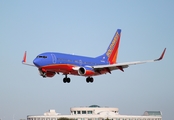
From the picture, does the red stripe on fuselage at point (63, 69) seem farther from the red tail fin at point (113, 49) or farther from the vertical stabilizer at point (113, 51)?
the red tail fin at point (113, 49)

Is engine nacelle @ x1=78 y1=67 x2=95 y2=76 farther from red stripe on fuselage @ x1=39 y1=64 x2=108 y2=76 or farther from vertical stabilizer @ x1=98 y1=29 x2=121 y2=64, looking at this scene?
vertical stabilizer @ x1=98 y1=29 x2=121 y2=64

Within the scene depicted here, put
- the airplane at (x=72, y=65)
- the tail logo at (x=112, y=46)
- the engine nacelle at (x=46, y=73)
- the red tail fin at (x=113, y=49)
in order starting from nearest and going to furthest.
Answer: the airplane at (x=72, y=65)
the engine nacelle at (x=46, y=73)
the red tail fin at (x=113, y=49)
the tail logo at (x=112, y=46)

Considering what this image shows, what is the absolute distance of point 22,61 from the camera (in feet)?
420

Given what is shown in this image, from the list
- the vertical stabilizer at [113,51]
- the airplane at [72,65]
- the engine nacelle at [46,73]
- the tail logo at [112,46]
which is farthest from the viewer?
the tail logo at [112,46]

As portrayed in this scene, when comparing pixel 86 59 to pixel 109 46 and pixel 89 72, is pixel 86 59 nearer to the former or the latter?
pixel 89 72

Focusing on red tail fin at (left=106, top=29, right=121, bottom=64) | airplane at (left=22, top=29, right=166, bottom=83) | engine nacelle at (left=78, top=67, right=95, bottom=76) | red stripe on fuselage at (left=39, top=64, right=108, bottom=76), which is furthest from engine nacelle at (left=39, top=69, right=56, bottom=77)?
red tail fin at (left=106, top=29, right=121, bottom=64)

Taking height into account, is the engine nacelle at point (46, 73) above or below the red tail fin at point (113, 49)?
below

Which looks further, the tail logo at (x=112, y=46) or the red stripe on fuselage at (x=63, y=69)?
the tail logo at (x=112, y=46)

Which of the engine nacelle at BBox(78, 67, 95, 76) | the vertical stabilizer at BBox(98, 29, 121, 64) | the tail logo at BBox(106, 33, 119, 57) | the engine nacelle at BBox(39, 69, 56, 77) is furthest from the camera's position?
the tail logo at BBox(106, 33, 119, 57)

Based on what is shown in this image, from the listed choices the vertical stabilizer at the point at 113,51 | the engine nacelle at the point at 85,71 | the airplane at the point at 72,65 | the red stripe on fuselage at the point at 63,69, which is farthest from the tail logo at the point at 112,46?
the red stripe on fuselage at the point at 63,69

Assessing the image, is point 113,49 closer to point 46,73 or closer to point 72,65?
point 72,65

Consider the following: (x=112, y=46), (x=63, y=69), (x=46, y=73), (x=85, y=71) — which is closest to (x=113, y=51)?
(x=112, y=46)

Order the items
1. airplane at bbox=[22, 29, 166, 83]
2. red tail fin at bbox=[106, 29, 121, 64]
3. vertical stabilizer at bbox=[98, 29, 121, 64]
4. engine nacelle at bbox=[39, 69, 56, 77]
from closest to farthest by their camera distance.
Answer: airplane at bbox=[22, 29, 166, 83]
engine nacelle at bbox=[39, 69, 56, 77]
vertical stabilizer at bbox=[98, 29, 121, 64]
red tail fin at bbox=[106, 29, 121, 64]

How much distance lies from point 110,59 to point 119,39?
394 inches
